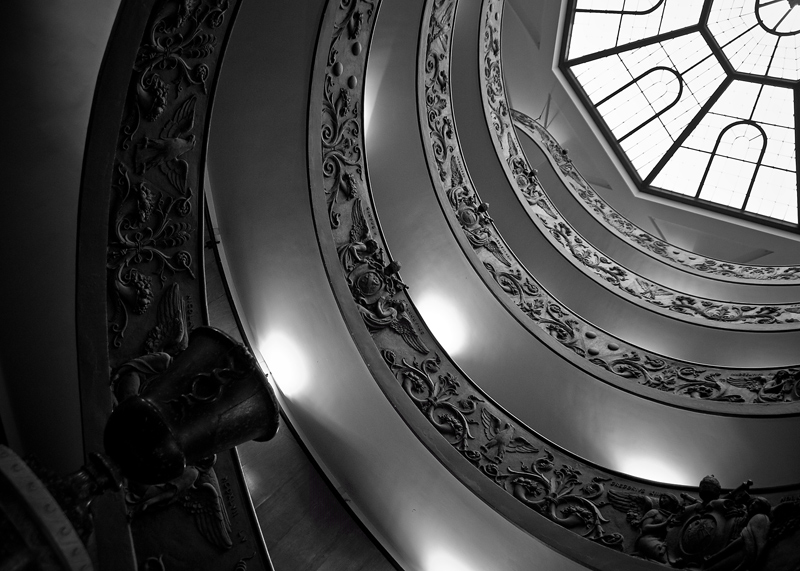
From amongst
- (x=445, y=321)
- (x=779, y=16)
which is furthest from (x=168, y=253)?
(x=779, y=16)

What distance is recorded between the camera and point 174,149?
465 centimetres

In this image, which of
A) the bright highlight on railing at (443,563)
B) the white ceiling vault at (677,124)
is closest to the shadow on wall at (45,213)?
the bright highlight on railing at (443,563)

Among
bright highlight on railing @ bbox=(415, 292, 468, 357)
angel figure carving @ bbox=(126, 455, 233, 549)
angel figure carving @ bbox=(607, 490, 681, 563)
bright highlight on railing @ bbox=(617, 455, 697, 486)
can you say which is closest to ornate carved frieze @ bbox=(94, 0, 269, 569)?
angel figure carving @ bbox=(126, 455, 233, 549)

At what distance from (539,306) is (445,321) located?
1640 mm

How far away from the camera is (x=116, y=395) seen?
154 inches

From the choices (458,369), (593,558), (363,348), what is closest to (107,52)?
(363,348)

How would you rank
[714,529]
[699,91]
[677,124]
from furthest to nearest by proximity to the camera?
[677,124]
[699,91]
[714,529]

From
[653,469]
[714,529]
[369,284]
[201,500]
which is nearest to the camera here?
[201,500]

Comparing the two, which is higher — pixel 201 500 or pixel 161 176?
pixel 161 176

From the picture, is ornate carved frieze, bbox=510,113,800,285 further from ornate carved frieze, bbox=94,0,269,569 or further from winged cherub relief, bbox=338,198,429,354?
ornate carved frieze, bbox=94,0,269,569

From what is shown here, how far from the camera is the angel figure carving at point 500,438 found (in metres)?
7.25

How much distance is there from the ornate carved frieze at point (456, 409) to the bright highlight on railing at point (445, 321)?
3.39ft

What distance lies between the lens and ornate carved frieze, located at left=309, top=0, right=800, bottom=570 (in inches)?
246

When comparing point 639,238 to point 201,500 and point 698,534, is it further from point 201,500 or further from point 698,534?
point 201,500
